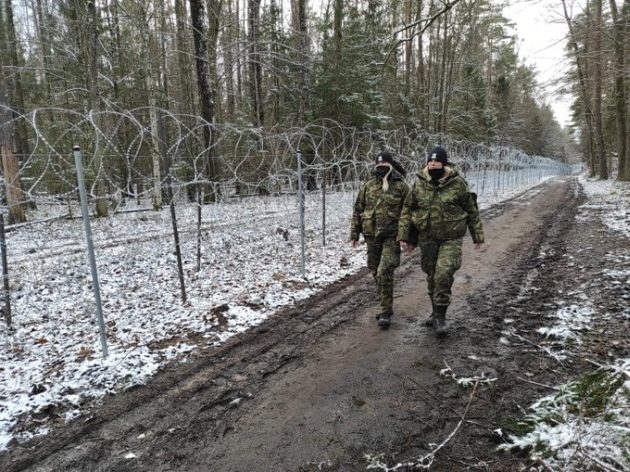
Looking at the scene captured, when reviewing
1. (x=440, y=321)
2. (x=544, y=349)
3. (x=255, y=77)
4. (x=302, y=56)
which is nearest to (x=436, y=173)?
(x=440, y=321)

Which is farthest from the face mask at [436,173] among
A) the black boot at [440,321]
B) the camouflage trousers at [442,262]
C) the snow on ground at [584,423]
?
the snow on ground at [584,423]

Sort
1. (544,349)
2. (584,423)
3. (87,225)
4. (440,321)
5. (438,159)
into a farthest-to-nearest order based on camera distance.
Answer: (440,321) < (438,159) < (87,225) < (544,349) < (584,423)

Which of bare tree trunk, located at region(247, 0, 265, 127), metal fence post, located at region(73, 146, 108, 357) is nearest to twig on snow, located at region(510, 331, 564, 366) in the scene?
metal fence post, located at region(73, 146, 108, 357)

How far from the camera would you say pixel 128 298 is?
5.38 meters

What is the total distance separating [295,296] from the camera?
5309mm

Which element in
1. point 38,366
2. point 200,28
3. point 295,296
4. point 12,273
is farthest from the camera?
point 200,28

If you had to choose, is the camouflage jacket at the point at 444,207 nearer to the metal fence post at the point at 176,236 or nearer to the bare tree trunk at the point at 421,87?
the metal fence post at the point at 176,236

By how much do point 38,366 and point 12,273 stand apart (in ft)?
11.5

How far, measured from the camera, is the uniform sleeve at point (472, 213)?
151 inches

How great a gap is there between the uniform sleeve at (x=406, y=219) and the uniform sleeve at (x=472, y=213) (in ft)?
1.68

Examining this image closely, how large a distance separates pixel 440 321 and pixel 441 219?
3.43 feet

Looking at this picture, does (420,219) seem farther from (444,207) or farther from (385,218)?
(385,218)

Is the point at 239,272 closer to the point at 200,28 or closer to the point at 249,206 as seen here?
the point at 249,206

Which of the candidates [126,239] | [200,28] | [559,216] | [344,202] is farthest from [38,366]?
[559,216]
